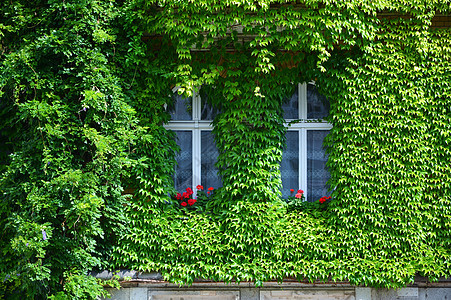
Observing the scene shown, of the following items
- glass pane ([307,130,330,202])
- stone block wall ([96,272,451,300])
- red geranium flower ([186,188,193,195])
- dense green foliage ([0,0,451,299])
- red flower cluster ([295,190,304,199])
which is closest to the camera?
dense green foliage ([0,0,451,299])

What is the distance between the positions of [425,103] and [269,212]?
9.68 ft

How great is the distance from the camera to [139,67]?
6684 mm

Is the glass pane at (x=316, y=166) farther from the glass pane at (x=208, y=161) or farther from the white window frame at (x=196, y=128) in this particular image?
the white window frame at (x=196, y=128)

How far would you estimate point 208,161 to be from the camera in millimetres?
7137

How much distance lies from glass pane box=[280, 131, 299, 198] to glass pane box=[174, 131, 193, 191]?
1.58 metres

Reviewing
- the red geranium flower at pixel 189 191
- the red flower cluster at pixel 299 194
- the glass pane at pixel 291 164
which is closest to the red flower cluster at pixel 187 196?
the red geranium flower at pixel 189 191

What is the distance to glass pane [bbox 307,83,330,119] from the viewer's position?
7.09 metres

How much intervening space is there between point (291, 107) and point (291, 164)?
976 mm

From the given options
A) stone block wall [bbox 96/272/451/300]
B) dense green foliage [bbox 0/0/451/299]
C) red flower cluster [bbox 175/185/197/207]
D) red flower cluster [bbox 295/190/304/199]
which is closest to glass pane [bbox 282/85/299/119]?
dense green foliage [bbox 0/0/451/299]

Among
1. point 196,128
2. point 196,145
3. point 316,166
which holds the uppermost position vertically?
point 196,128

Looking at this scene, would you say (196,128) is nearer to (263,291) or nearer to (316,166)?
(316,166)

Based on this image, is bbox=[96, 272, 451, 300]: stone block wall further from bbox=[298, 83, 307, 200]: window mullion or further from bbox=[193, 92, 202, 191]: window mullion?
bbox=[193, 92, 202, 191]: window mullion

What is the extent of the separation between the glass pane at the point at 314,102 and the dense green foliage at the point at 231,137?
0.40 meters

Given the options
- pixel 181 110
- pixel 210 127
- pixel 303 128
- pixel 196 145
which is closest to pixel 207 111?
pixel 210 127
